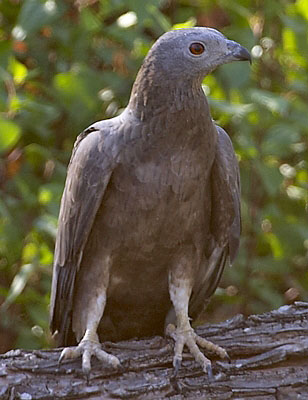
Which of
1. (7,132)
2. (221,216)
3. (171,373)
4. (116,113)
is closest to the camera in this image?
(171,373)

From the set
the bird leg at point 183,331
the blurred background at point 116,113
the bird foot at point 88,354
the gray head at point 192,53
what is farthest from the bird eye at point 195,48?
the bird foot at point 88,354

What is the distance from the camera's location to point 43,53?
555 cm

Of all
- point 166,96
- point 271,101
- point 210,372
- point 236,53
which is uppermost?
Result: point 236,53

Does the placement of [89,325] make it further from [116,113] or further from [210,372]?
[116,113]

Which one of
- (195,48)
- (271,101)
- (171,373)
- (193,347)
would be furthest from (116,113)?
(171,373)

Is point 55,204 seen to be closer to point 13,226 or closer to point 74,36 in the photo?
point 13,226

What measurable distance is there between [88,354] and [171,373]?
359 mm

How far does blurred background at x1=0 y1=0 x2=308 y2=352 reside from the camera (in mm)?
4930

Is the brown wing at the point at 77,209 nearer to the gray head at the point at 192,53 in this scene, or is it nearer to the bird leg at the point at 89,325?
the bird leg at the point at 89,325

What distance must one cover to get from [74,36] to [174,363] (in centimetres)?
240

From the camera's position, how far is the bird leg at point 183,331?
12.2 ft

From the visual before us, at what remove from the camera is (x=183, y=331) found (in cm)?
389

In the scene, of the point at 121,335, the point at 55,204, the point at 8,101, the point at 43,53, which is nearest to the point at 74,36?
the point at 43,53

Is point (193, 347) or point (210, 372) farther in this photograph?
point (193, 347)
